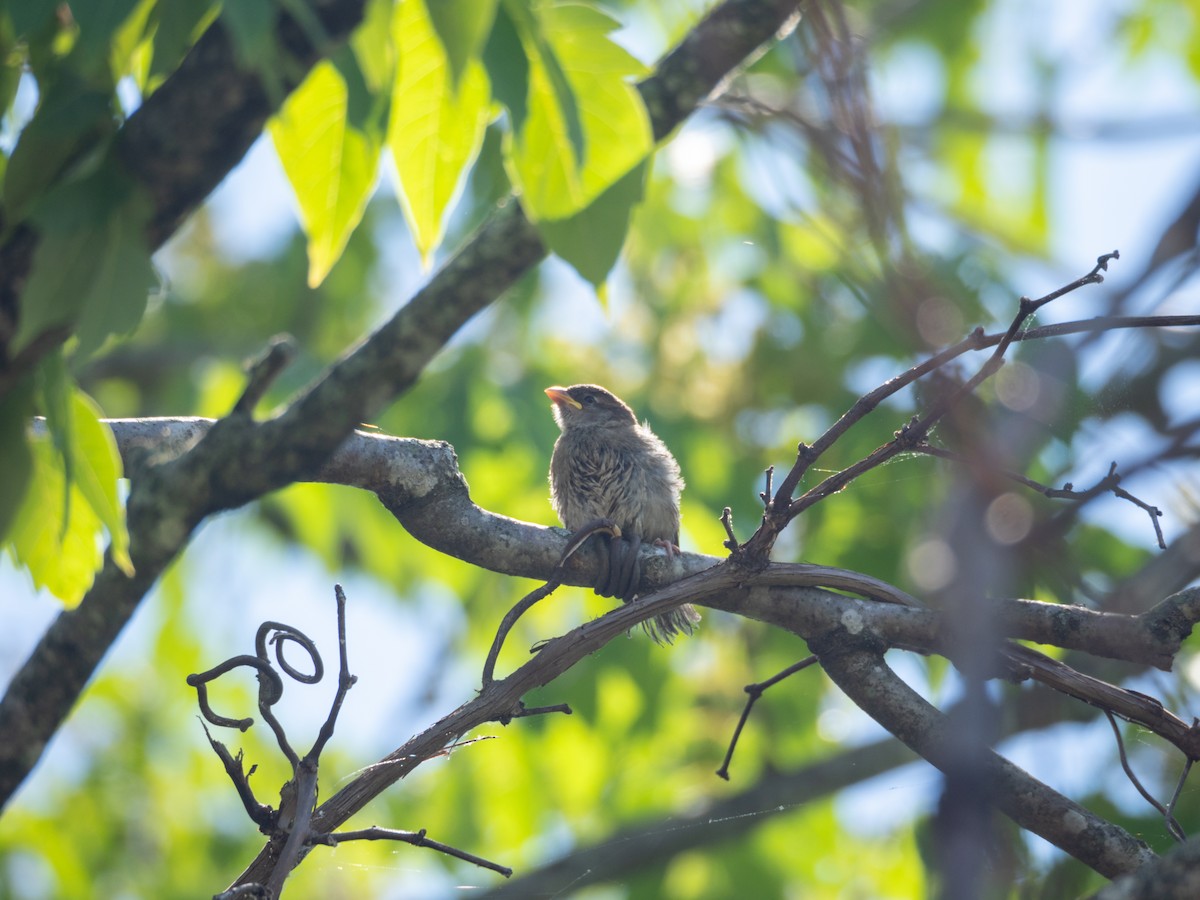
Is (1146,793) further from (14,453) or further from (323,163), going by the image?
(14,453)

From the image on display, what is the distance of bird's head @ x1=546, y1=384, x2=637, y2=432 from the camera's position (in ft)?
17.0

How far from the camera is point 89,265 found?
1.79 metres

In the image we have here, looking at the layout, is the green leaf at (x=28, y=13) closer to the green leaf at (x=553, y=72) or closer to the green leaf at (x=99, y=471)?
the green leaf at (x=99, y=471)

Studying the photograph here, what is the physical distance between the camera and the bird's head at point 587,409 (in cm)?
517

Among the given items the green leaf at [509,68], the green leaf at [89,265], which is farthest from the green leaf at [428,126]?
the green leaf at [89,265]

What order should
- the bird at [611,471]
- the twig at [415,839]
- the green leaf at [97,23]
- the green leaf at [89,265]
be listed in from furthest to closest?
the bird at [611,471] < the twig at [415,839] < the green leaf at [89,265] < the green leaf at [97,23]

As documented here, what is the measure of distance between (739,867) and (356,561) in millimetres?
3408

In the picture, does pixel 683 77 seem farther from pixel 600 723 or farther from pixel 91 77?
pixel 600 723

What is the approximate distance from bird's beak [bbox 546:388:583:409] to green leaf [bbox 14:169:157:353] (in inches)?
142

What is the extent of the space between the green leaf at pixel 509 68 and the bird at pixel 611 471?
2.68 m

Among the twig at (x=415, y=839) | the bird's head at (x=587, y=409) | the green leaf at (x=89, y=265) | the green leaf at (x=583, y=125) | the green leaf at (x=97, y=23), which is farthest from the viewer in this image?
the bird's head at (x=587, y=409)

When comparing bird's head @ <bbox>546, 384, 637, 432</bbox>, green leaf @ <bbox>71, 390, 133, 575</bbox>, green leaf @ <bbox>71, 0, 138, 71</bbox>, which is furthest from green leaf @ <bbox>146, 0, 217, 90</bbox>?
bird's head @ <bbox>546, 384, 637, 432</bbox>

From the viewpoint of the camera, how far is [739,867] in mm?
6383

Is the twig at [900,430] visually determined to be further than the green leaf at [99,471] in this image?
Yes
